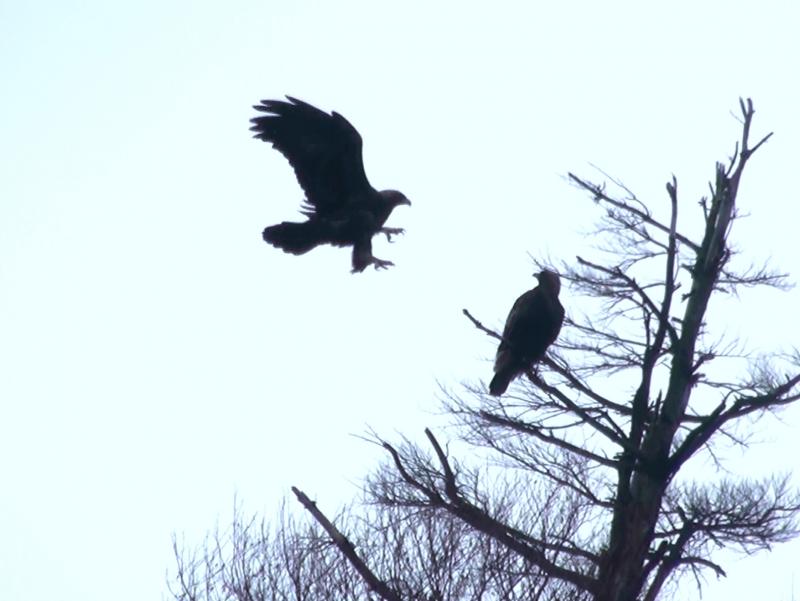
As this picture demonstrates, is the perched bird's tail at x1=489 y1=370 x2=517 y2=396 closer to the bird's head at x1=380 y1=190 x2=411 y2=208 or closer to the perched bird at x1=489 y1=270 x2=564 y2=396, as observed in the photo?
the perched bird at x1=489 y1=270 x2=564 y2=396

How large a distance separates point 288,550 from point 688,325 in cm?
291

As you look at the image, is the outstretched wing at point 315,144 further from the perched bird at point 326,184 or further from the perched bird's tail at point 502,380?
the perched bird's tail at point 502,380

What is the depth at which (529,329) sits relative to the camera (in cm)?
976

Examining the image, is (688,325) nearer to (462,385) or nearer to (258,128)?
(462,385)

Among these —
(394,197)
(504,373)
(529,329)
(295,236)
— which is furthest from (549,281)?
(295,236)

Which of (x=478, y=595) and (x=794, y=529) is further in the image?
(x=794, y=529)

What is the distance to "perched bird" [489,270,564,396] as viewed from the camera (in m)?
9.49

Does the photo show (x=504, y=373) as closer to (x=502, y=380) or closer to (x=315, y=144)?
(x=502, y=380)

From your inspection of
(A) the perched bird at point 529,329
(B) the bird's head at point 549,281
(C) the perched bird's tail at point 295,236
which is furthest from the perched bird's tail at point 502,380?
(C) the perched bird's tail at point 295,236

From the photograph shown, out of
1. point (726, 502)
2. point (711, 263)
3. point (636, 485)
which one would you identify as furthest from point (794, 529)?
point (711, 263)

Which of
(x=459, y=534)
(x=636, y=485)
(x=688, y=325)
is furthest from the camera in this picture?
(x=688, y=325)

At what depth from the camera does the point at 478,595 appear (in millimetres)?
7129

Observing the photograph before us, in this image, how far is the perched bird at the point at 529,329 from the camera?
31.1 feet

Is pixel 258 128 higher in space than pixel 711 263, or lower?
higher
